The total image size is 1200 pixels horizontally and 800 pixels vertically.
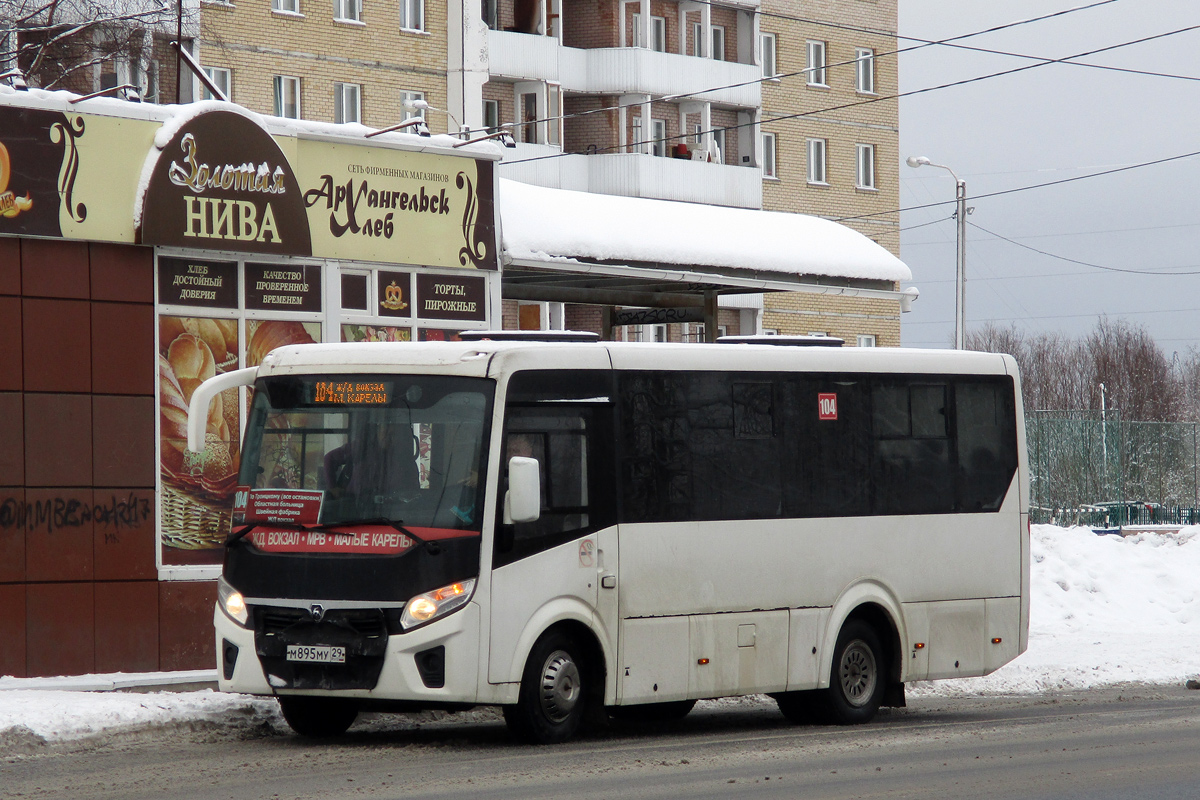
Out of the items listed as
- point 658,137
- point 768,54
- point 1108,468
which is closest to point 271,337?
point 1108,468

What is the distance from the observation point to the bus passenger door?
11.3 metres

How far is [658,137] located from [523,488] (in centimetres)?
3954

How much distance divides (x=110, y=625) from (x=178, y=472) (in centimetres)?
158

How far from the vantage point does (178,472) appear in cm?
1644

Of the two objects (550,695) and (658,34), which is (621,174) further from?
(550,695)

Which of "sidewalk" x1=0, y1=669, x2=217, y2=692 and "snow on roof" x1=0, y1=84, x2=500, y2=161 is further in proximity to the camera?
"snow on roof" x1=0, y1=84, x2=500, y2=161

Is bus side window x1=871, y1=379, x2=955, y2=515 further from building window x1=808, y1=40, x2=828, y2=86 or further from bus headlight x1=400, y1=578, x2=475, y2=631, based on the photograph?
building window x1=808, y1=40, x2=828, y2=86

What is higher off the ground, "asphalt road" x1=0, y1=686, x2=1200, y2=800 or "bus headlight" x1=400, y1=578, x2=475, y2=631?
"bus headlight" x1=400, y1=578, x2=475, y2=631

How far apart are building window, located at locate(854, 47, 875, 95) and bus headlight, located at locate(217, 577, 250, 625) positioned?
47770mm

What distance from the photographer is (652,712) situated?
46.1 feet

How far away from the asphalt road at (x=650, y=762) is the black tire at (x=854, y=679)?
19 centimetres

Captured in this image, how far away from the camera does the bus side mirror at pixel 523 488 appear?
11.3 meters

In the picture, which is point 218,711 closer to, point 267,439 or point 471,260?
point 267,439

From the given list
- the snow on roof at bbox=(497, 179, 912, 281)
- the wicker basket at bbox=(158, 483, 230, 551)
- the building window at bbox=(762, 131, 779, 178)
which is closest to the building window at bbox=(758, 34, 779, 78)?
the building window at bbox=(762, 131, 779, 178)
